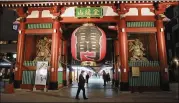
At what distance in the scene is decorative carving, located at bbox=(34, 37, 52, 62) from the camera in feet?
52.7

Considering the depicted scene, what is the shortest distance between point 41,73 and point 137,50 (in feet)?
25.8

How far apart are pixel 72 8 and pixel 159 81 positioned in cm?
891

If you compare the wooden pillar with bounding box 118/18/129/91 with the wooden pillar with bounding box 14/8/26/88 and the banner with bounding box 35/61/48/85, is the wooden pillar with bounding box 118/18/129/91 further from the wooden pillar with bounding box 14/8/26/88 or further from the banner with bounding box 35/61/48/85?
the wooden pillar with bounding box 14/8/26/88

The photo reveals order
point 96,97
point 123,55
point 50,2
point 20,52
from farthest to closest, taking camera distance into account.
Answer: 1. point 20,52
2. point 50,2
3. point 123,55
4. point 96,97

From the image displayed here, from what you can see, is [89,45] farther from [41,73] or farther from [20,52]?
[20,52]

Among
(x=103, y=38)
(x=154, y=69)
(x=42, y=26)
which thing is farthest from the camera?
(x=42, y=26)

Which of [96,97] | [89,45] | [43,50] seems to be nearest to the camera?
[96,97]

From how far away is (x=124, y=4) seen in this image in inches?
573

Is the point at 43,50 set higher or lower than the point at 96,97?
higher

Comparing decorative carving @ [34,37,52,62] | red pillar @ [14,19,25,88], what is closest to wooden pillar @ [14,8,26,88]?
red pillar @ [14,19,25,88]

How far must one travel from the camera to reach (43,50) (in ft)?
53.9

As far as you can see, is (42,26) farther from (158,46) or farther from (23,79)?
(158,46)

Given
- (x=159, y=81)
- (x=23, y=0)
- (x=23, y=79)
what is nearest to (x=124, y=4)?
(x=159, y=81)

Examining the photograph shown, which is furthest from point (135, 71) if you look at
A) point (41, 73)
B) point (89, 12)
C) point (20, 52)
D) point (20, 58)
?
point (20, 52)
